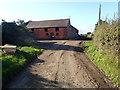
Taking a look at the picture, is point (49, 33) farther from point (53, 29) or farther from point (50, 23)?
point (50, 23)

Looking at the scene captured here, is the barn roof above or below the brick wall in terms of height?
above

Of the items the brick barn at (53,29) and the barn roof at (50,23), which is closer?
A: the brick barn at (53,29)

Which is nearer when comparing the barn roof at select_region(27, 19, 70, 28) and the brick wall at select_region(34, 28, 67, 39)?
the brick wall at select_region(34, 28, 67, 39)

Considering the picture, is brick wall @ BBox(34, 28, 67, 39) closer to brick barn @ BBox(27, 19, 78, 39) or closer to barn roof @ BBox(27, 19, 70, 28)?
brick barn @ BBox(27, 19, 78, 39)

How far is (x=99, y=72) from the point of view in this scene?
6656mm

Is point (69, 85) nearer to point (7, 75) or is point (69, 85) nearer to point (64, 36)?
point (7, 75)

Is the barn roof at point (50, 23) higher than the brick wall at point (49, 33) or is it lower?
higher

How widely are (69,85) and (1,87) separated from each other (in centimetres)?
321

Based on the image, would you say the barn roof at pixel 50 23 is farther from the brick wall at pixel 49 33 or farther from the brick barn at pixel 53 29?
the brick wall at pixel 49 33

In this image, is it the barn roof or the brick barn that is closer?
the brick barn

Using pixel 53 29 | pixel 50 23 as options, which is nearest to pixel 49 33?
pixel 53 29

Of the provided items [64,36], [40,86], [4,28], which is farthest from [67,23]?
[40,86]

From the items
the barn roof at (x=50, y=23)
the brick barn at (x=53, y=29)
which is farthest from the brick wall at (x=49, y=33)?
the barn roof at (x=50, y=23)

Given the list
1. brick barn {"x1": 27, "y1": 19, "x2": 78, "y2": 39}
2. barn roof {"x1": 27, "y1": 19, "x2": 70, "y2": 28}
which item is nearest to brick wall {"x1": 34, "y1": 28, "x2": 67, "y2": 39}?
brick barn {"x1": 27, "y1": 19, "x2": 78, "y2": 39}
